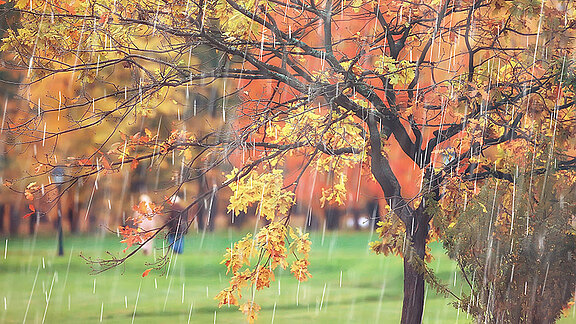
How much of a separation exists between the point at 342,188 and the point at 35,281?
17.0 metres

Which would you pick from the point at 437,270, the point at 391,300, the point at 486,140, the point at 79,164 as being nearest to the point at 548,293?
the point at 486,140

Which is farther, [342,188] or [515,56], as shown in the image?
[342,188]

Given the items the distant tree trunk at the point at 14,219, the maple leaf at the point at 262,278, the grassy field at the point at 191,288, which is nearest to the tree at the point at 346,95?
the maple leaf at the point at 262,278

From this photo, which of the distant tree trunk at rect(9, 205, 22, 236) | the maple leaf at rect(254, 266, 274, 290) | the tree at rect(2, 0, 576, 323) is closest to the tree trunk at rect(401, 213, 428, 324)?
the tree at rect(2, 0, 576, 323)

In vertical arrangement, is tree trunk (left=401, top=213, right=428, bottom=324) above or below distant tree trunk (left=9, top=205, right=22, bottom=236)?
above

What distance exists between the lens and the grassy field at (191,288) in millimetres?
19047

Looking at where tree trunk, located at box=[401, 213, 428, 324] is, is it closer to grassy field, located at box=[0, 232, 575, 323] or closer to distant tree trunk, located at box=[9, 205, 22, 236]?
grassy field, located at box=[0, 232, 575, 323]

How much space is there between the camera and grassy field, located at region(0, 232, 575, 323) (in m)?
19.0

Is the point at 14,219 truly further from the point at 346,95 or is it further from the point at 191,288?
the point at 346,95

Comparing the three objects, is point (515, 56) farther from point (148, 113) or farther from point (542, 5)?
point (148, 113)

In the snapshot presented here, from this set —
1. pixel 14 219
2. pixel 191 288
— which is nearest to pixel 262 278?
pixel 191 288

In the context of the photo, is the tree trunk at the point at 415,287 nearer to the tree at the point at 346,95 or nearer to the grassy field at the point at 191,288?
A: the tree at the point at 346,95

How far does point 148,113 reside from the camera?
782 centimetres

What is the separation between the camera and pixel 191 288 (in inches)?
921
